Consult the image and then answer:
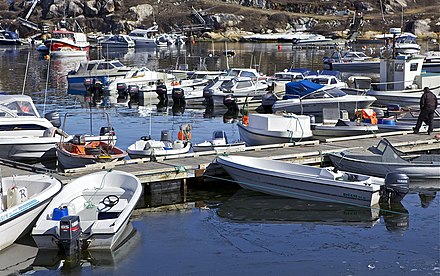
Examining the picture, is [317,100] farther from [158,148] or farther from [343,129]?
[158,148]

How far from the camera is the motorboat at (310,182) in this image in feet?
59.3

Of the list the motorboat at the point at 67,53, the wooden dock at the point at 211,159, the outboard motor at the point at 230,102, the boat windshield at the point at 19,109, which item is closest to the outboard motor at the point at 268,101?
the outboard motor at the point at 230,102

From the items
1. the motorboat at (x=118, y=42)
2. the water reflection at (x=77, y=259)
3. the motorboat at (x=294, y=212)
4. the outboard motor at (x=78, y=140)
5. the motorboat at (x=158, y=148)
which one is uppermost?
the motorboat at (x=118, y=42)

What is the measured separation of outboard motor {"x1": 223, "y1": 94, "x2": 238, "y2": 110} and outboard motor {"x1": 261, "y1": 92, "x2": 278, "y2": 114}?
1338 millimetres

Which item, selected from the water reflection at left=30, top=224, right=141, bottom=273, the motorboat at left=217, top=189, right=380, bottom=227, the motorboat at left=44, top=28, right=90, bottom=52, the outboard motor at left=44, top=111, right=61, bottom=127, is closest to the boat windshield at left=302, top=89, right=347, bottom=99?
the outboard motor at left=44, top=111, right=61, bottom=127

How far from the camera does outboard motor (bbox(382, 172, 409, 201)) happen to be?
719 inches

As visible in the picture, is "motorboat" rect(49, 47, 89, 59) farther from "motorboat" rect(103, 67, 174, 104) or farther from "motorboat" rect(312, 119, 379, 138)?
"motorboat" rect(312, 119, 379, 138)

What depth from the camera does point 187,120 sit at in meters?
34.6

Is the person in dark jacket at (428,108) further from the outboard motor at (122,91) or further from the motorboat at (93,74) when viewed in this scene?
the motorboat at (93,74)

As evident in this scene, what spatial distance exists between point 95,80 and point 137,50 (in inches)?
1986

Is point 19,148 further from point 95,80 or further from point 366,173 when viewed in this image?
point 95,80

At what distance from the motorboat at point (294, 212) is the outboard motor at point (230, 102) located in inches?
677

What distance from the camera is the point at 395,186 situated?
60.1 feet

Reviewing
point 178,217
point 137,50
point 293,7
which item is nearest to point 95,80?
point 178,217
